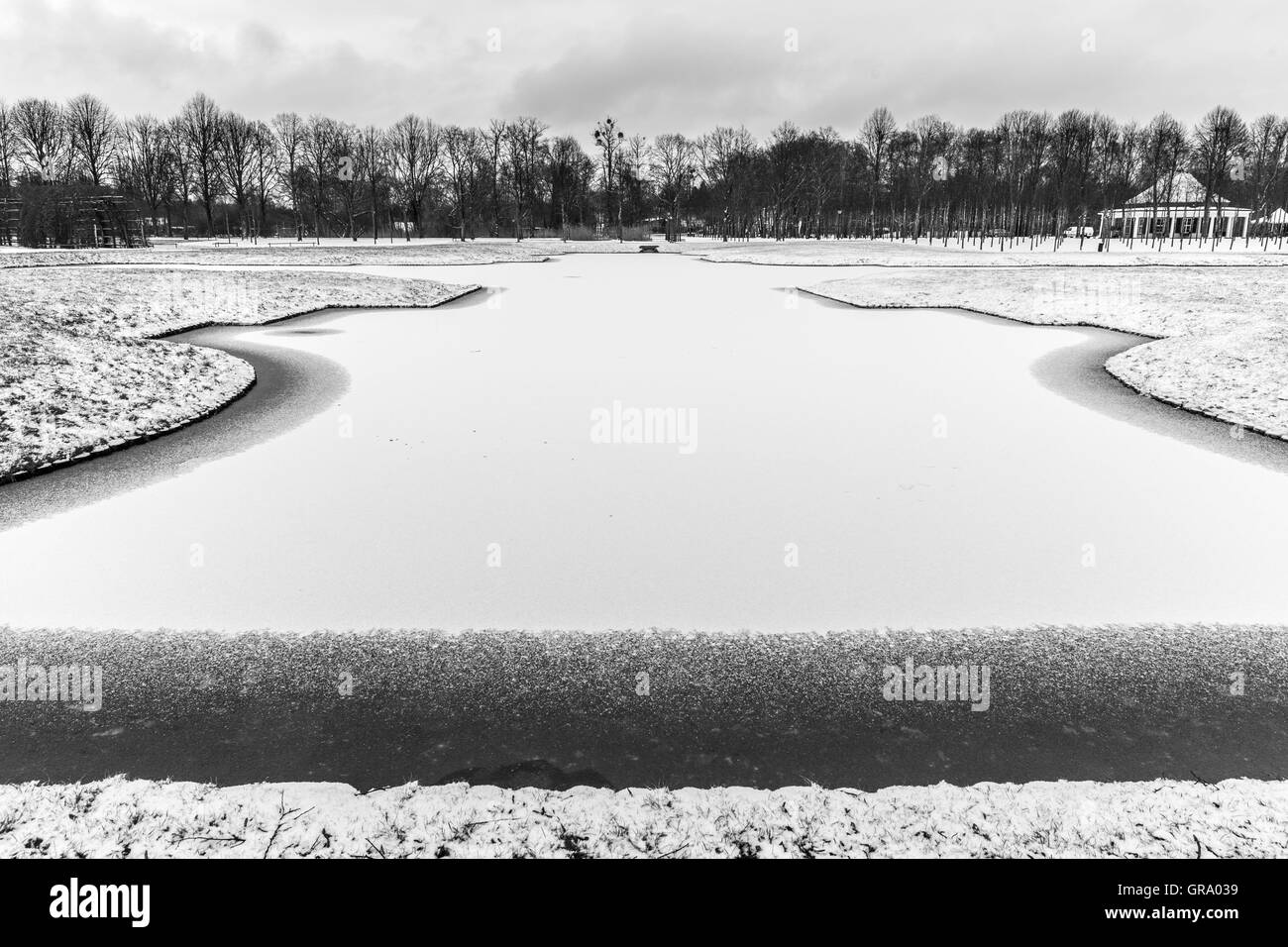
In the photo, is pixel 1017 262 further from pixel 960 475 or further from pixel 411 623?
pixel 411 623

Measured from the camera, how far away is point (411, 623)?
5.00m

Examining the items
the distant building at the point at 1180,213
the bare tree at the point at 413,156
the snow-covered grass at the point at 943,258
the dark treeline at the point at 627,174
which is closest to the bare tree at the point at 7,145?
the dark treeline at the point at 627,174

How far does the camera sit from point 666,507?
7.03m

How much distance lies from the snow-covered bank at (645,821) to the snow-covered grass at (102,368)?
6411mm

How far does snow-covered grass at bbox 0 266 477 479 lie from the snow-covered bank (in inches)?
252

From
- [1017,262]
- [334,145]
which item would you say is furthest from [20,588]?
[334,145]

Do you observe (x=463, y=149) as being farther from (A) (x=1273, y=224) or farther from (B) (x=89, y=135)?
(A) (x=1273, y=224)

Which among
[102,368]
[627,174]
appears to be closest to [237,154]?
[627,174]

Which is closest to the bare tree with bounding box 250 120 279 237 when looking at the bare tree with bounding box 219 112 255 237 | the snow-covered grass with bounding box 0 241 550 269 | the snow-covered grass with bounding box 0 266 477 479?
the bare tree with bounding box 219 112 255 237

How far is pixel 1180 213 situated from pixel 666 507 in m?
95.6

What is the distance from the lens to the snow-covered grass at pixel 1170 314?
36.1 ft

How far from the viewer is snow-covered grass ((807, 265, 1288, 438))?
36.1ft

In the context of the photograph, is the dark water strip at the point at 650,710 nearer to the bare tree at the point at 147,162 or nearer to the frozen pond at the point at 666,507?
the frozen pond at the point at 666,507

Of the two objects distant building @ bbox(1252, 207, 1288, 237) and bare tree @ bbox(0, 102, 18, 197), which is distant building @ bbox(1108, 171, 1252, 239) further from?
bare tree @ bbox(0, 102, 18, 197)
